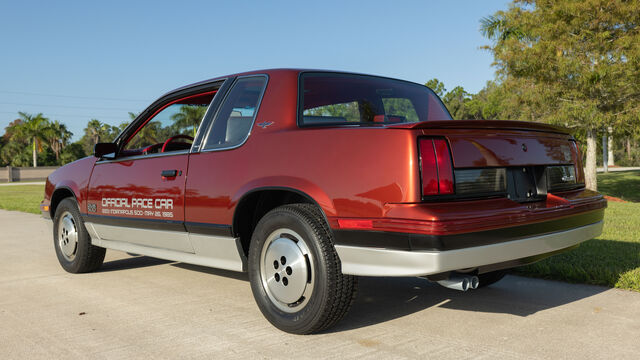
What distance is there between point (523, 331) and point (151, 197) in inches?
111

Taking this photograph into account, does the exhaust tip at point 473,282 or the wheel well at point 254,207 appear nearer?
the exhaust tip at point 473,282

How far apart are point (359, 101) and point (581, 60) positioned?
38.6ft

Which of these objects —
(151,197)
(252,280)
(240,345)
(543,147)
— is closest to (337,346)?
(240,345)

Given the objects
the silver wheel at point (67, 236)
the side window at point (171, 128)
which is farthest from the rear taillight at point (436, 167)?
the silver wheel at point (67, 236)

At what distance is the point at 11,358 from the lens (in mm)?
2994

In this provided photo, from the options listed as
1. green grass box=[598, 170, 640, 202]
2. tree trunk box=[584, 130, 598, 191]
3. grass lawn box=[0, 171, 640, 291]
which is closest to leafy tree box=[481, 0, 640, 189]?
tree trunk box=[584, 130, 598, 191]

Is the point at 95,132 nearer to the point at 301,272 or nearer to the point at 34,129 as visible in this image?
the point at 34,129

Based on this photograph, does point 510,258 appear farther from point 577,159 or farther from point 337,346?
point 577,159

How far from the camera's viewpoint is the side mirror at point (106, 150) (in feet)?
16.1

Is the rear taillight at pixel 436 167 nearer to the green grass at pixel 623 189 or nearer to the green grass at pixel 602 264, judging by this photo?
the green grass at pixel 602 264

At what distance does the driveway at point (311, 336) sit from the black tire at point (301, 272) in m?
0.13

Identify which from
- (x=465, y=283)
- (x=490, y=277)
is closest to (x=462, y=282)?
(x=465, y=283)

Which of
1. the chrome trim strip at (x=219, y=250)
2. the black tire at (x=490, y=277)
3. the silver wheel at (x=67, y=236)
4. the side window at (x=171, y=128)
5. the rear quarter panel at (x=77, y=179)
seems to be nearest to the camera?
the chrome trim strip at (x=219, y=250)

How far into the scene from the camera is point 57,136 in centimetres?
6519
